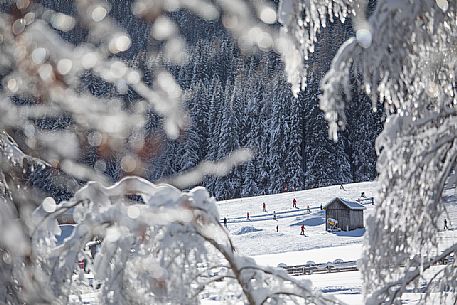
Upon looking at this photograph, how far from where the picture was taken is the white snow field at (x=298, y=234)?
76.2 ft

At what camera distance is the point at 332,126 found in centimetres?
363

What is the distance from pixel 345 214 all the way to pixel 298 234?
9.69ft

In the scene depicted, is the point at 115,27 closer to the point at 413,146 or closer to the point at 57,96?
the point at 57,96

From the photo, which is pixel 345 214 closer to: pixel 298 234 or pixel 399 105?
pixel 298 234

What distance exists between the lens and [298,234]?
34.2m

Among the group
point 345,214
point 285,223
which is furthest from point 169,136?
point 285,223

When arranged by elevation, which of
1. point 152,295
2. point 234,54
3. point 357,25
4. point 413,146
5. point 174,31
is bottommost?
point 152,295

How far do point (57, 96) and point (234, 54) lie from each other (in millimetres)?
96137

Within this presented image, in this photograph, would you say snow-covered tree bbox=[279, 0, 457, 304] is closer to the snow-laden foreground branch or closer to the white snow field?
the snow-laden foreground branch

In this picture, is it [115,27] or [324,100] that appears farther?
[324,100]

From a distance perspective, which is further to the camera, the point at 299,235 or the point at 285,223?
the point at 285,223

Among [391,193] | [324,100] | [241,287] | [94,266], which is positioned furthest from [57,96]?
[391,193]

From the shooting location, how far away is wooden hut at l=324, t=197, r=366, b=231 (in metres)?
35.1

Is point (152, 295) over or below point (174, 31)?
below
